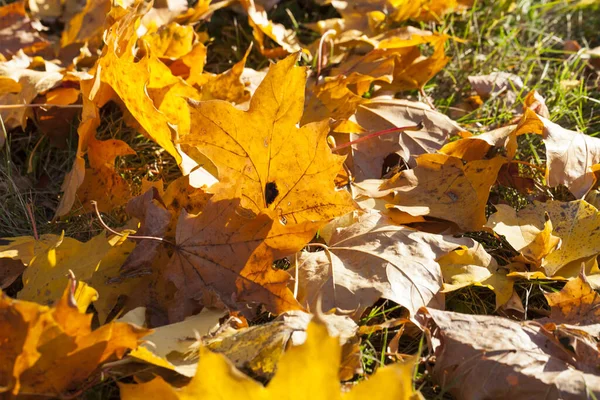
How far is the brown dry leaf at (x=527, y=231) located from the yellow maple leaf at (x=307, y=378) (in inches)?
22.9

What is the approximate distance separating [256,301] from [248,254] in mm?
85

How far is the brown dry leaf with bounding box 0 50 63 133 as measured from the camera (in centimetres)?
149

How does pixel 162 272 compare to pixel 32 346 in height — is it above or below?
below

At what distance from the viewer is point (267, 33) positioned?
1812 millimetres

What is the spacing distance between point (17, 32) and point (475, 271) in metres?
1.37

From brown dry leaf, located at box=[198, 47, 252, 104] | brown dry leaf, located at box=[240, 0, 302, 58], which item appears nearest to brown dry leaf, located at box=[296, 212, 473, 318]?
brown dry leaf, located at box=[198, 47, 252, 104]

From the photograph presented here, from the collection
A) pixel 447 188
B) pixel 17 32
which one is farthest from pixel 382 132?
pixel 17 32

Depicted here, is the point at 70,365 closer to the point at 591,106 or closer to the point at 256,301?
the point at 256,301

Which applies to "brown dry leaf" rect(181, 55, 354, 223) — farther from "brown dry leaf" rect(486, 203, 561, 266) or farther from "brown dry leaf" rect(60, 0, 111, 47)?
"brown dry leaf" rect(60, 0, 111, 47)

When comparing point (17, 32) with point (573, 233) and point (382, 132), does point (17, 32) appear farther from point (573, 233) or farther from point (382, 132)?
point (573, 233)

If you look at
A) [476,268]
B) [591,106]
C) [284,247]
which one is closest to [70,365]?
[284,247]

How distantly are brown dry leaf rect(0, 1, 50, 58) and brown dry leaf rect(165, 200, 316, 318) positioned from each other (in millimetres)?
900

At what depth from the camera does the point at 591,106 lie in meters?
1.86

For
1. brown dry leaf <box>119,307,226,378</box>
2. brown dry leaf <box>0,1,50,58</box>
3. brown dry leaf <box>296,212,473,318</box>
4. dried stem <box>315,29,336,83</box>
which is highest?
brown dry leaf <box>0,1,50,58</box>
